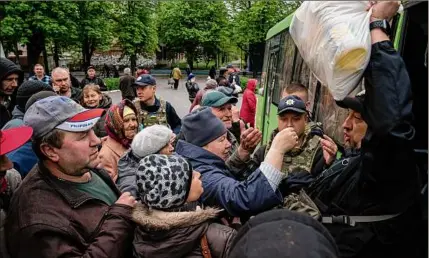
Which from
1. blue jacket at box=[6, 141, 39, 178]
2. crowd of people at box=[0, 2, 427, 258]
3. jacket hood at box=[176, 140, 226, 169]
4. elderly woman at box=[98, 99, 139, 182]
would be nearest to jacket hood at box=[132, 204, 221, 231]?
crowd of people at box=[0, 2, 427, 258]

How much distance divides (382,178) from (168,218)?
0.92 metres

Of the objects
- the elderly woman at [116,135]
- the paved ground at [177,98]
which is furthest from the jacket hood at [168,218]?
the paved ground at [177,98]

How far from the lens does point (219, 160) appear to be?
253 centimetres

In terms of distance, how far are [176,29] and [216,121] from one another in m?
46.5

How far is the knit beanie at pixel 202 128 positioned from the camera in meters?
2.56

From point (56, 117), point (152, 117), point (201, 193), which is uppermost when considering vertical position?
point (56, 117)

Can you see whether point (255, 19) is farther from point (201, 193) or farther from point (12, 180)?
point (201, 193)

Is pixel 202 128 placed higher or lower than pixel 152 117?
higher

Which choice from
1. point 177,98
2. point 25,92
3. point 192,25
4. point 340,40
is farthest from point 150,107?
point 192,25

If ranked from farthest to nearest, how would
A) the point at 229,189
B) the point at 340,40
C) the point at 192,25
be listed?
the point at 192,25 → the point at 229,189 → the point at 340,40

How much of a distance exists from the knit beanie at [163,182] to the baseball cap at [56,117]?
1.33ft

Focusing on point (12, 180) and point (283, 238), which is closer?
point (283, 238)

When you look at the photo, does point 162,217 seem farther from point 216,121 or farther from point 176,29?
point 176,29

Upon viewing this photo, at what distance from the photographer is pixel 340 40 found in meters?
1.53
